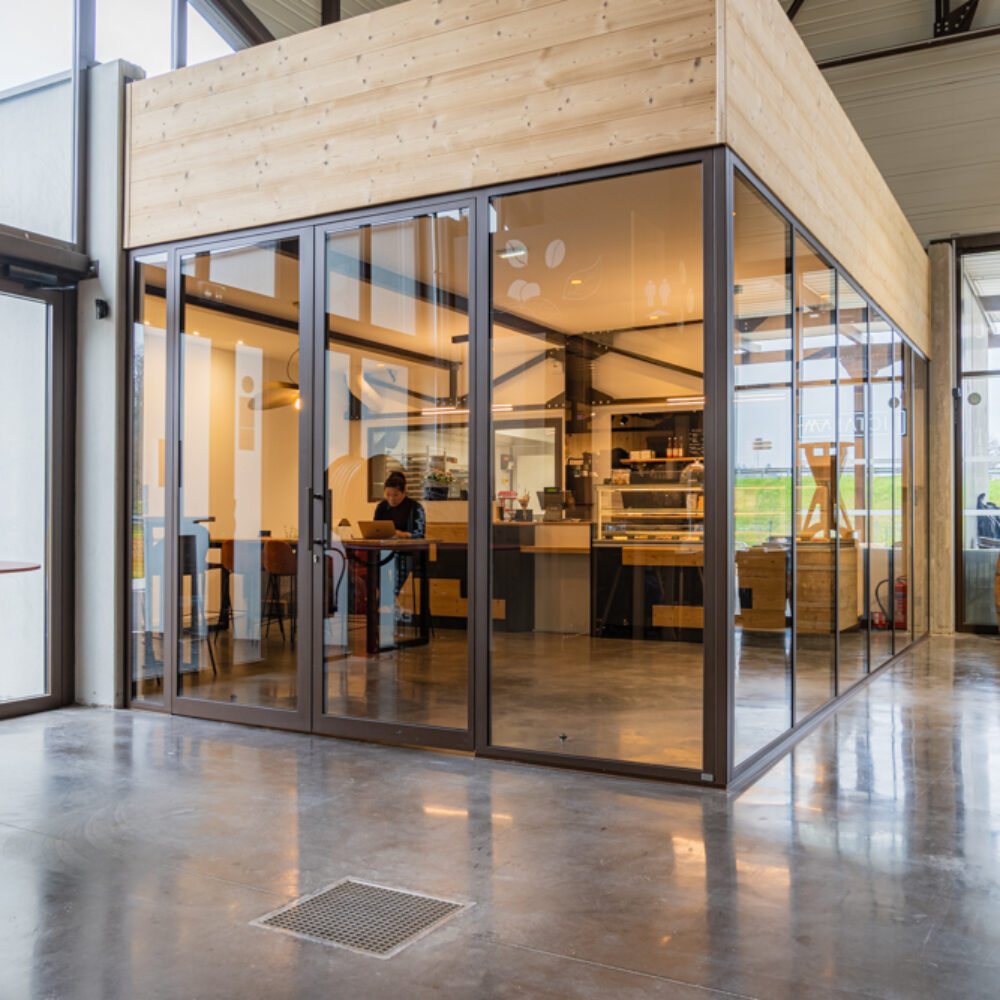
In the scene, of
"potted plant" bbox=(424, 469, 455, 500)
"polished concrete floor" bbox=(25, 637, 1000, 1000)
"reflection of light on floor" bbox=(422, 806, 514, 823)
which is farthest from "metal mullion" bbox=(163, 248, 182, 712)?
"reflection of light on floor" bbox=(422, 806, 514, 823)

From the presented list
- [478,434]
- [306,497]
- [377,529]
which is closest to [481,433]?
[478,434]

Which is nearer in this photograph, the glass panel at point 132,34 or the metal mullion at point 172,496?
the metal mullion at point 172,496

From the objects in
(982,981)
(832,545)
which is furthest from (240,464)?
(982,981)

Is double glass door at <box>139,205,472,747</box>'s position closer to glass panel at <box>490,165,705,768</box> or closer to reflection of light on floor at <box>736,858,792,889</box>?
glass panel at <box>490,165,705,768</box>

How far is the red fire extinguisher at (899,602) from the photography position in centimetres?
890

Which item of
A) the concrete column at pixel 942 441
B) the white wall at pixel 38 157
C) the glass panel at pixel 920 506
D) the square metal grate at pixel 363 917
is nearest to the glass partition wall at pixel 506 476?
the white wall at pixel 38 157

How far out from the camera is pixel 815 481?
6070 mm

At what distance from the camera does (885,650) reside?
8.41 meters

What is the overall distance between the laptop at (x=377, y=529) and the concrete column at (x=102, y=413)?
1922 mm

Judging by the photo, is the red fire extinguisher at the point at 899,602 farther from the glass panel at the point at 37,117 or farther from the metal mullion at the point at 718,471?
the glass panel at the point at 37,117

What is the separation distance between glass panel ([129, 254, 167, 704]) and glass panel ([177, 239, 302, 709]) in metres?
0.18

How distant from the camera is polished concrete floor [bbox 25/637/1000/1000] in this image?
2701mm

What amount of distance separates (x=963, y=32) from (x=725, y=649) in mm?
9491

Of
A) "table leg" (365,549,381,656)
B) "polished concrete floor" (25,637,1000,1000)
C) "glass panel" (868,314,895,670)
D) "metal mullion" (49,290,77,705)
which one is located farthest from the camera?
"glass panel" (868,314,895,670)
